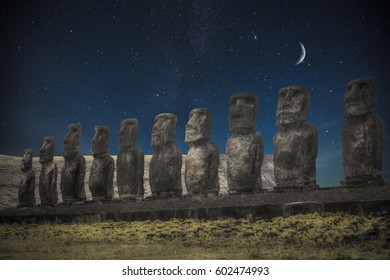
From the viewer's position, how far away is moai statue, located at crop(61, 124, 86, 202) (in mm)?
13234

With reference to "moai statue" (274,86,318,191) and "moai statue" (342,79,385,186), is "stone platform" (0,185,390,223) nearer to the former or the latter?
"moai statue" (274,86,318,191)

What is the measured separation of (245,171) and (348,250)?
4381 mm

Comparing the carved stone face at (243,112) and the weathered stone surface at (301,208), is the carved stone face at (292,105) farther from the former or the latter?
the weathered stone surface at (301,208)

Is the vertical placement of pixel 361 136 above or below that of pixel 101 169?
above

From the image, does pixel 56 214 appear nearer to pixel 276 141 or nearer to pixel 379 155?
pixel 276 141

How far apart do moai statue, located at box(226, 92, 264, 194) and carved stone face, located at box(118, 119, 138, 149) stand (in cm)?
296

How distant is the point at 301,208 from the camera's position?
24.1 feet

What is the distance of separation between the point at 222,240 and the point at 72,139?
7.76 m

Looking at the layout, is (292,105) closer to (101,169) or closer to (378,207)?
(378,207)

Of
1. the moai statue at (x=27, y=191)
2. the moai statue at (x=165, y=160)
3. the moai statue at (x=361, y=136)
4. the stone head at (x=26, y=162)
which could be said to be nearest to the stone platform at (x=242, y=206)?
the moai statue at (x=165, y=160)

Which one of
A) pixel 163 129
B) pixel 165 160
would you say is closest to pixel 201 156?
pixel 165 160

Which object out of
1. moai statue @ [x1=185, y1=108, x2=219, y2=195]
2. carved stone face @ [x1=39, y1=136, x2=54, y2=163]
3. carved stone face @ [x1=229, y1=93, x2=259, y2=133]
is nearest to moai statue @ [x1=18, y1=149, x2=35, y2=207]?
carved stone face @ [x1=39, y1=136, x2=54, y2=163]

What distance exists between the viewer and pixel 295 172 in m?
9.31

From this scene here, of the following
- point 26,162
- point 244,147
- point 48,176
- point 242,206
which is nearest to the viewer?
point 242,206
